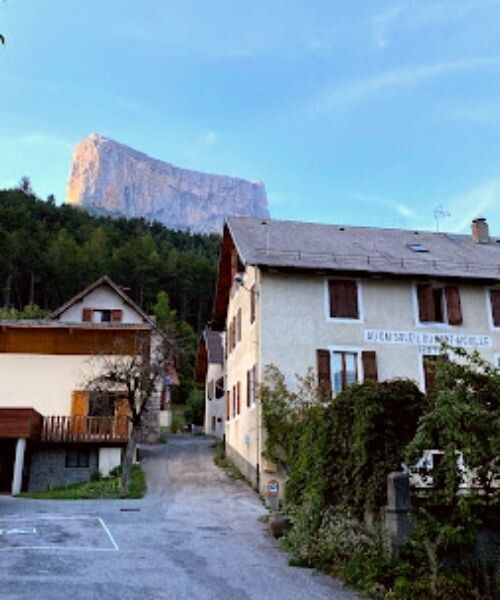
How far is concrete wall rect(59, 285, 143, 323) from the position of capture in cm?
2798

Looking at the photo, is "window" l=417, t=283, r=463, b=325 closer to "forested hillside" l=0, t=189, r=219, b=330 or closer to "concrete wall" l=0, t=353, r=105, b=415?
"concrete wall" l=0, t=353, r=105, b=415

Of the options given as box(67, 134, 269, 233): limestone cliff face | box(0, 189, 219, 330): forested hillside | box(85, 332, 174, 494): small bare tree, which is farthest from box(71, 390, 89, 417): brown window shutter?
box(67, 134, 269, 233): limestone cliff face

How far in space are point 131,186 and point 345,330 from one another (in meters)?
175

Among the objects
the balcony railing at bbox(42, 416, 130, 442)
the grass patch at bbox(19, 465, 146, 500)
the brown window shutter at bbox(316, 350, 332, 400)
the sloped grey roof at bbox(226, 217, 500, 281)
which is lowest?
the grass patch at bbox(19, 465, 146, 500)

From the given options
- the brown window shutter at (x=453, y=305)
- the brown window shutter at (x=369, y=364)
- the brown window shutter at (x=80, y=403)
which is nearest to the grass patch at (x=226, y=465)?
the brown window shutter at (x=369, y=364)

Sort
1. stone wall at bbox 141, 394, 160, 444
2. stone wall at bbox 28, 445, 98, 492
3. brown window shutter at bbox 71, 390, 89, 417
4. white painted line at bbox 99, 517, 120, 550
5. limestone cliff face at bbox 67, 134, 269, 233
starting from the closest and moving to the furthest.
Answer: white painted line at bbox 99, 517, 120, 550 → stone wall at bbox 28, 445, 98, 492 → brown window shutter at bbox 71, 390, 89, 417 → stone wall at bbox 141, 394, 160, 444 → limestone cliff face at bbox 67, 134, 269, 233

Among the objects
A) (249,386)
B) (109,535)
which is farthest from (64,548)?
(249,386)

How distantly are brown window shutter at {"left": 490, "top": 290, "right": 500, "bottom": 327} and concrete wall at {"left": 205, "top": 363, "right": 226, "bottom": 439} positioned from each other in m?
18.3

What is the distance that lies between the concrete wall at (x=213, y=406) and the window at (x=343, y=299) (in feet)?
54.8

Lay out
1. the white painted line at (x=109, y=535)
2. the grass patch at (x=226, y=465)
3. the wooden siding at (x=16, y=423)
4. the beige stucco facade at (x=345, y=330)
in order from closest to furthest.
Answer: the white painted line at (x=109, y=535) < the beige stucco facade at (x=345, y=330) < the wooden siding at (x=16, y=423) < the grass patch at (x=226, y=465)

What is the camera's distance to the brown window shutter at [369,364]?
62.5ft

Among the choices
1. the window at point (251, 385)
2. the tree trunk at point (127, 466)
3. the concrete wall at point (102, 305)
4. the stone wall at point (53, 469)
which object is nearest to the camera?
the tree trunk at point (127, 466)

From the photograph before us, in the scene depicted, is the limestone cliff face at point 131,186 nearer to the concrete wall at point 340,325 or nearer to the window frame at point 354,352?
the concrete wall at point 340,325

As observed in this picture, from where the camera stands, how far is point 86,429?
21922 millimetres
